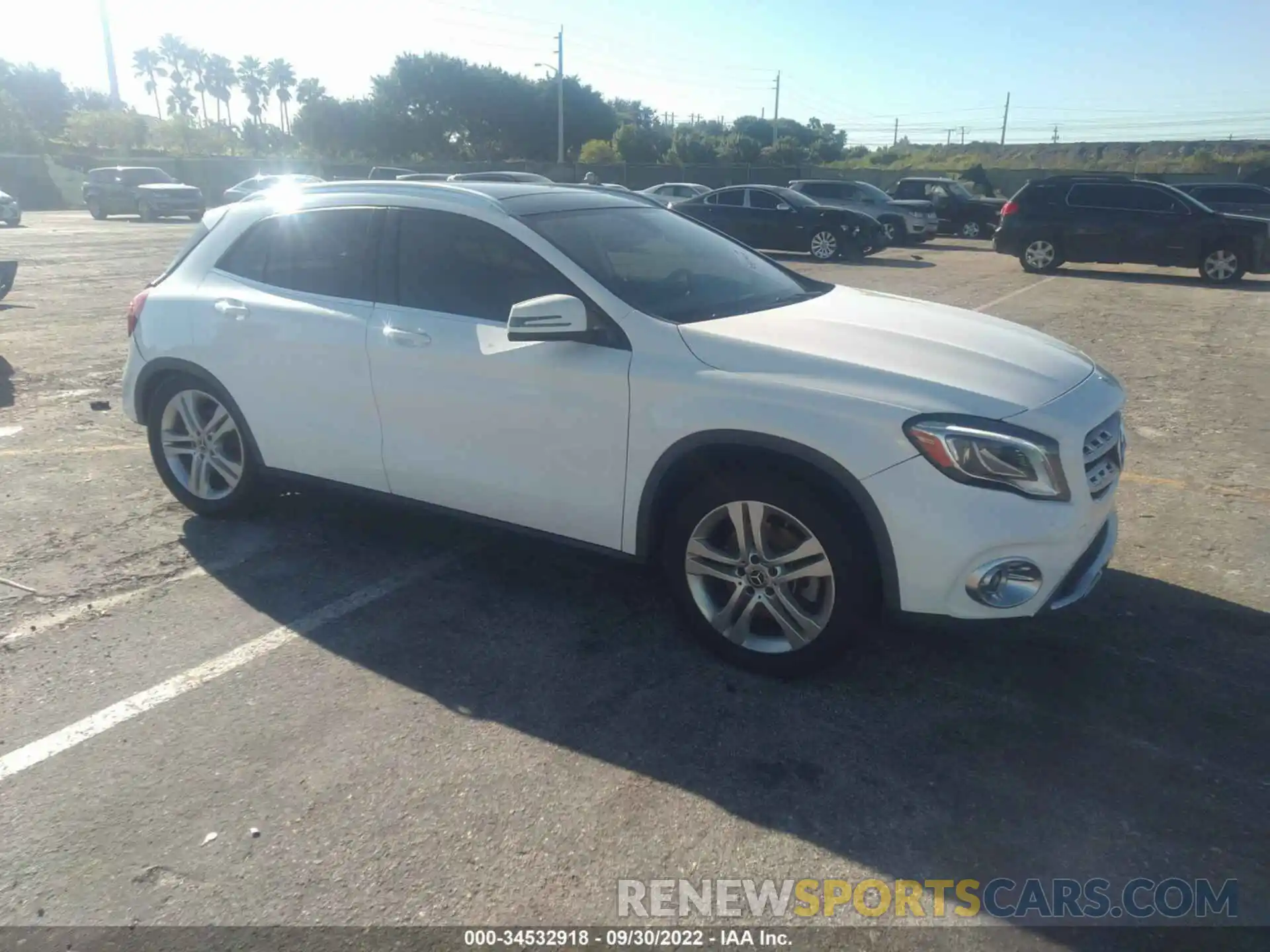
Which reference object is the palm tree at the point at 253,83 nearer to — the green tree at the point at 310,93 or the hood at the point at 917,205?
the green tree at the point at 310,93

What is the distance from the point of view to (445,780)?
3.09 m

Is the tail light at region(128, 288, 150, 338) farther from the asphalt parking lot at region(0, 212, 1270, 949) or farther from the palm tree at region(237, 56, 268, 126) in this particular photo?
the palm tree at region(237, 56, 268, 126)

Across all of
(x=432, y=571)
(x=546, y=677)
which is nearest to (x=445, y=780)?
(x=546, y=677)

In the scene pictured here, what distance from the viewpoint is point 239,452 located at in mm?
5078

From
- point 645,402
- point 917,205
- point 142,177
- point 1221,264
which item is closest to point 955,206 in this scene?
point 917,205

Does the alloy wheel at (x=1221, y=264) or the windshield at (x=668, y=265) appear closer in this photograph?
the windshield at (x=668, y=265)

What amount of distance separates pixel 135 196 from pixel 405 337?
115 feet

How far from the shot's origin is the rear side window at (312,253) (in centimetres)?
454

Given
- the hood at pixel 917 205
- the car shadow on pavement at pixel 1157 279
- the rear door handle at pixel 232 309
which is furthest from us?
the hood at pixel 917 205

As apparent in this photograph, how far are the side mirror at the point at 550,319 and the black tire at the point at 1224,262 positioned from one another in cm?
1656

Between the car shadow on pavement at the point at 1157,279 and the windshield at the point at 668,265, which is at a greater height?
the windshield at the point at 668,265

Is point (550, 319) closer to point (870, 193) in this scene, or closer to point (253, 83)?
point (870, 193)

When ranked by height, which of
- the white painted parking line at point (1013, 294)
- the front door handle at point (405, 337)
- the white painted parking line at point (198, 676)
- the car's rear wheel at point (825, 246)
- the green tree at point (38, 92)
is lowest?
the white painted parking line at point (198, 676)

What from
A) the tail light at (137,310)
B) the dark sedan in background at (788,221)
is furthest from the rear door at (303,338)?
the dark sedan in background at (788,221)
